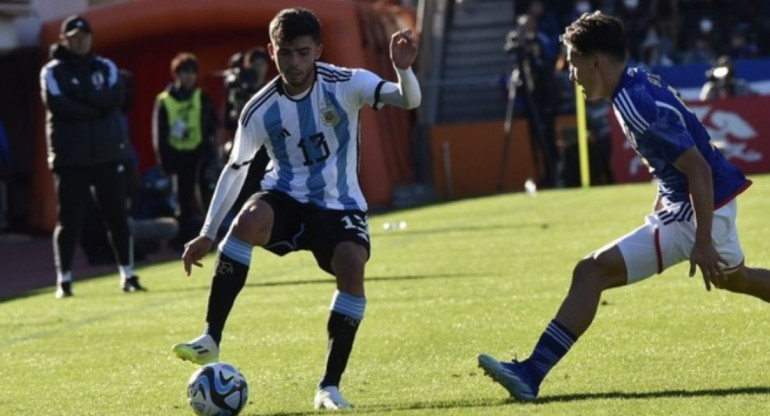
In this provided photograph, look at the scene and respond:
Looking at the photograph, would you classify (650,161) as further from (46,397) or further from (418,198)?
(418,198)

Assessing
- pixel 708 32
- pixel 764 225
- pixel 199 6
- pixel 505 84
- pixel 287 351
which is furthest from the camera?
pixel 708 32

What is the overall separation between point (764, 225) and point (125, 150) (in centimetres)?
608

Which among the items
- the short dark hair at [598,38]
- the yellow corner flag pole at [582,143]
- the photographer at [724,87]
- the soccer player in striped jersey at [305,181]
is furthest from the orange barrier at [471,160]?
the short dark hair at [598,38]

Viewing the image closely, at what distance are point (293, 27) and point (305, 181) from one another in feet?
2.32

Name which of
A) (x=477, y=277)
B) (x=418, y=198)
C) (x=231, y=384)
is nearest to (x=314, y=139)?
(x=231, y=384)

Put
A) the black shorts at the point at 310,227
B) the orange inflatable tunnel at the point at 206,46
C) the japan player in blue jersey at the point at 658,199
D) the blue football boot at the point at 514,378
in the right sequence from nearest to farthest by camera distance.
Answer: the japan player in blue jersey at the point at 658,199 < the blue football boot at the point at 514,378 < the black shorts at the point at 310,227 < the orange inflatable tunnel at the point at 206,46

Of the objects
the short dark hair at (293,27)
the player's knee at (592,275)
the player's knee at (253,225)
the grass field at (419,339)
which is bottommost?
the grass field at (419,339)

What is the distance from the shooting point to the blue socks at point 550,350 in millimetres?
7770

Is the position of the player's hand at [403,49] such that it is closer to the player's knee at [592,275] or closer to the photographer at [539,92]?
the player's knee at [592,275]

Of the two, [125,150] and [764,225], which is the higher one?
[125,150]

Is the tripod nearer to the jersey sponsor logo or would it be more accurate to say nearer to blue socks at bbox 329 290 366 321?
the jersey sponsor logo

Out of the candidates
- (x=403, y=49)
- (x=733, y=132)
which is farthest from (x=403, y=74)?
(x=733, y=132)

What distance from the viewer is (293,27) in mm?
7977

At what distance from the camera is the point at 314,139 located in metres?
8.26
